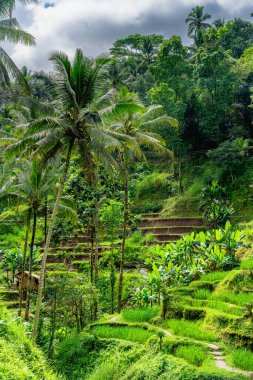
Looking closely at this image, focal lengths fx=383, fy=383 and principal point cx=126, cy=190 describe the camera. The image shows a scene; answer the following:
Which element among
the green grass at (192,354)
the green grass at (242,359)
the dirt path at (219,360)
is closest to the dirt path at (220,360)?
the dirt path at (219,360)

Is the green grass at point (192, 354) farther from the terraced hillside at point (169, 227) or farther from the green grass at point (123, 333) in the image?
the terraced hillside at point (169, 227)

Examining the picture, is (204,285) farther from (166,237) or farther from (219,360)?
(166,237)

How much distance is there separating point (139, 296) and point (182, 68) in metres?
22.8

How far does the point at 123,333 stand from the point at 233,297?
3125 millimetres

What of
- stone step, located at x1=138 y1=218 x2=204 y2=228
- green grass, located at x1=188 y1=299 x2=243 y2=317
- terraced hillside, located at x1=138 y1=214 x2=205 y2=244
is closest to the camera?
green grass, located at x1=188 y1=299 x2=243 y2=317

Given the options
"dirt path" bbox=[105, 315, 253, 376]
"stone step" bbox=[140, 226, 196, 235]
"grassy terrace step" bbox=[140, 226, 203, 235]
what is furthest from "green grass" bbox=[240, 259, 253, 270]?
"stone step" bbox=[140, 226, 196, 235]

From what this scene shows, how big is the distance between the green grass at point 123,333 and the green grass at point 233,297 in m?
2.38

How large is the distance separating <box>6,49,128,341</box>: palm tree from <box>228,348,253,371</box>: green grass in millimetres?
6552

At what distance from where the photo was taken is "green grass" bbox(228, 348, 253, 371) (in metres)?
6.88

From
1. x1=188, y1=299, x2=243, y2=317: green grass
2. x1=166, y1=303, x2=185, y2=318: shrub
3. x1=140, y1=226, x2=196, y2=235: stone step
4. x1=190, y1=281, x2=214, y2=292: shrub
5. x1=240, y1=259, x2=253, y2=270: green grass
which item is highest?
x1=140, y1=226, x2=196, y2=235: stone step

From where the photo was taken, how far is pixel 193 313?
32.6ft

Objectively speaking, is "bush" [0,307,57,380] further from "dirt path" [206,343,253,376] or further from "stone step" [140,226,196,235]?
"stone step" [140,226,196,235]

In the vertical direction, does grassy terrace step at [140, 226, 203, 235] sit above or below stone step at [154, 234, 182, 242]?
above

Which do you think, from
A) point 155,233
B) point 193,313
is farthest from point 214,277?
point 155,233
